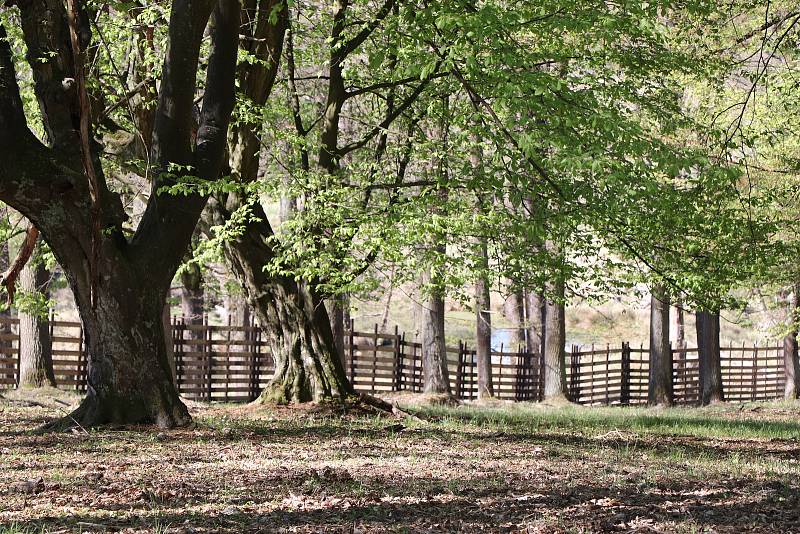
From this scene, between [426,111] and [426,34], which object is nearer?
[426,34]

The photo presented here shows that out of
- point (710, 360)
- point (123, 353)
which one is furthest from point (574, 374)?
point (123, 353)

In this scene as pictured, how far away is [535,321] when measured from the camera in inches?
1065

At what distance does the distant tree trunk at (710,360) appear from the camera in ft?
74.6

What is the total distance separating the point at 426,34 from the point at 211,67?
291 cm

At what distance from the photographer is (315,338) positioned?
1384 cm

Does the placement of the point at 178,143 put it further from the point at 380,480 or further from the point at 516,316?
the point at 516,316

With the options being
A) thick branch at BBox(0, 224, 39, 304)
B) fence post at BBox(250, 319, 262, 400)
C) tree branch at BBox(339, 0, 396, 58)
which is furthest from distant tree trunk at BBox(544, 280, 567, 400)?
thick branch at BBox(0, 224, 39, 304)

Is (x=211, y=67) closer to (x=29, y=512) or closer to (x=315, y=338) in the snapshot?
(x=315, y=338)

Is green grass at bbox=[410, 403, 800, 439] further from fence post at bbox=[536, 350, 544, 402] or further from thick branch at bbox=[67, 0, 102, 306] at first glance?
fence post at bbox=[536, 350, 544, 402]

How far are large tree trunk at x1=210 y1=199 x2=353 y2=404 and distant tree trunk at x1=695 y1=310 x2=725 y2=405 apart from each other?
1239cm

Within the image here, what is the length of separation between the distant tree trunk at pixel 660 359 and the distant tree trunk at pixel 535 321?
3.42 meters

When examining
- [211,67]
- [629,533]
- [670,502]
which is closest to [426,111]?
[211,67]

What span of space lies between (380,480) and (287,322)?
705 cm

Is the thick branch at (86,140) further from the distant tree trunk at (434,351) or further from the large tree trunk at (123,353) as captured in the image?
the distant tree trunk at (434,351)
